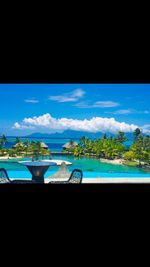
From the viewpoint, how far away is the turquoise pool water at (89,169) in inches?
136

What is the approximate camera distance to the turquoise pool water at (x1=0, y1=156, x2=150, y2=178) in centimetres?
345

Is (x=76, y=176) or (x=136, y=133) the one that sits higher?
(x=136, y=133)

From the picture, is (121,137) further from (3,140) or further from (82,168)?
(3,140)

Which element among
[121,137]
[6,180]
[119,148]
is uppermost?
[121,137]

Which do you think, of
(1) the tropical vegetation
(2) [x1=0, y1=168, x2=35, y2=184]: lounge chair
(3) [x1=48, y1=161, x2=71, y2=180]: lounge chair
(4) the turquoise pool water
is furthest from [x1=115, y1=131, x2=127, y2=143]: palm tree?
(2) [x1=0, y1=168, x2=35, y2=184]: lounge chair

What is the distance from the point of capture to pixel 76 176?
347cm

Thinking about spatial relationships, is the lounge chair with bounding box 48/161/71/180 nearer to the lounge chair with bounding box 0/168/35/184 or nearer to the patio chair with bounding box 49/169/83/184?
the patio chair with bounding box 49/169/83/184

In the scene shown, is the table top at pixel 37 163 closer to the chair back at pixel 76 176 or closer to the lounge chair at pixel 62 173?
the lounge chair at pixel 62 173

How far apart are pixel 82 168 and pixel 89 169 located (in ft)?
0.25

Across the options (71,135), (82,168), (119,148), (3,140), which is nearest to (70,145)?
(71,135)

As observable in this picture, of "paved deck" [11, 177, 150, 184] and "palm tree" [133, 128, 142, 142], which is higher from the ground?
"palm tree" [133, 128, 142, 142]
